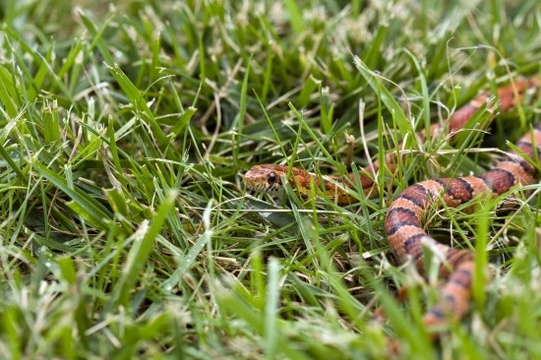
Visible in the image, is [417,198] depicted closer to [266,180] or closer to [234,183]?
[266,180]

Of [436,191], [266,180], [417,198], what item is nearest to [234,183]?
[266,180]

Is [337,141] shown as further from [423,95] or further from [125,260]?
[125,260]

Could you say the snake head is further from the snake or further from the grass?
the grass

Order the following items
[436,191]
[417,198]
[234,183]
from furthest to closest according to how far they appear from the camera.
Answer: [234,183] < [436,191] < [417,198]

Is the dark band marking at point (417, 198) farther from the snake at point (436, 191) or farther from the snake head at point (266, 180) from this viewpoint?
the snake head at point (266, 180)

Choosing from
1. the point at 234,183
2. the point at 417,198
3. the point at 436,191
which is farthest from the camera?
the point at 234,183

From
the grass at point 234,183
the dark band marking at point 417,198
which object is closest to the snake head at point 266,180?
the grass at point 234,183
